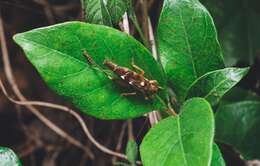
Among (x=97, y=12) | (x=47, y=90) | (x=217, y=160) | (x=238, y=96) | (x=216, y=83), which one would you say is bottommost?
(x=47, y=90)

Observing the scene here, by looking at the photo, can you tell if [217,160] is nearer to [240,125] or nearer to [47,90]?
[240,125]

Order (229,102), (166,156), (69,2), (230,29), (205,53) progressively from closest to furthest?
(166,156) < (205,53) < (229,102) < (230,29) < (69,2)

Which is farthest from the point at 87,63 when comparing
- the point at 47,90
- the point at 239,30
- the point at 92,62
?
the point at 47,90

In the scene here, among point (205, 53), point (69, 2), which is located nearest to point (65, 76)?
point (205, 53)

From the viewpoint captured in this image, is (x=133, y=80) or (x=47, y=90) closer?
(x=133, y=80)

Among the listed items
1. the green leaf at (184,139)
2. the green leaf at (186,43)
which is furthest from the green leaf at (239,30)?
the green leaf at (184,139)

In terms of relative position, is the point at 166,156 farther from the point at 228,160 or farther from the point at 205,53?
the point at 228,160

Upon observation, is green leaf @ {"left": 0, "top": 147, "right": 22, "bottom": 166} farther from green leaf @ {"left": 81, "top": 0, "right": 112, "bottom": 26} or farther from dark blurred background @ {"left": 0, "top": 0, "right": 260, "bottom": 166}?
dark blurred background @ {"left": 0, "top": 0, "right": 260, "bottom": 166}
